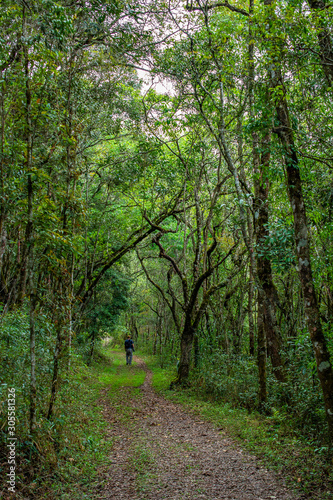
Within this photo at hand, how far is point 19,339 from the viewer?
5668mm

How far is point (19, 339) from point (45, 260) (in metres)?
2.04

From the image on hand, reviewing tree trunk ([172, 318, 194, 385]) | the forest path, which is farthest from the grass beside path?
tree trunk ([172, 318, 194, 385])

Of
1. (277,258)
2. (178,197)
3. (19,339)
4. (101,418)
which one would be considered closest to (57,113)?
(19,339)

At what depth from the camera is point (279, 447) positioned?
17.8 ft

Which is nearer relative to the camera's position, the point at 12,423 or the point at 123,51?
the point at 12,423

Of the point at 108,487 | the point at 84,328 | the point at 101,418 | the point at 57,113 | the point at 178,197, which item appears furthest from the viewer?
the point at 84,328

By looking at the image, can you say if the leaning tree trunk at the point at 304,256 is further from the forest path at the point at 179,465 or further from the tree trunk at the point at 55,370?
the tree trunk at the point at 55,370

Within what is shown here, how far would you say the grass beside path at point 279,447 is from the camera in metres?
4.20

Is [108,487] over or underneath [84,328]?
underneath

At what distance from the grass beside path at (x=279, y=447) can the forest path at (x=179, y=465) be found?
0.67 ft

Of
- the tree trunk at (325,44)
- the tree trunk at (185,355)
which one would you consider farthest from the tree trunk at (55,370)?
the tree trunk at (185,355)

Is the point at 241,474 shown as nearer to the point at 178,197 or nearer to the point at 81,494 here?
the point at 81,494

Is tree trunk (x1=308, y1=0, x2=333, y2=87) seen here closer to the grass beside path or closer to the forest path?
the grass beside path

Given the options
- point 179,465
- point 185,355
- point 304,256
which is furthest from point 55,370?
point 185,355
